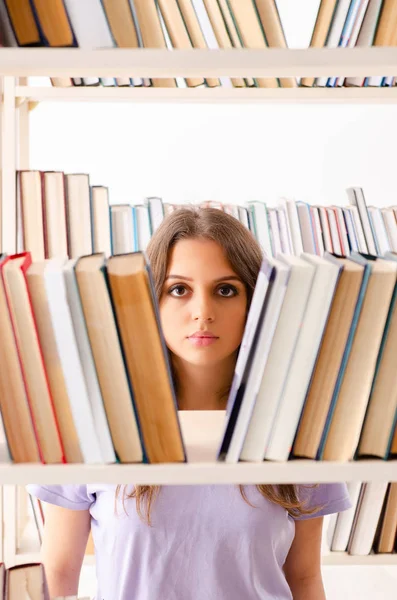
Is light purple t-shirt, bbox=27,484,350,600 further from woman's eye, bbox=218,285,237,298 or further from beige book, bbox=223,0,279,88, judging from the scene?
beige book, bbox=223,0,279,88

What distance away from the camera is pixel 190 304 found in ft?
3.78

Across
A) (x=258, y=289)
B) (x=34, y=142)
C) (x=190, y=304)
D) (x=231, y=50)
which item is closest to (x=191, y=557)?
(x=190, y=304)

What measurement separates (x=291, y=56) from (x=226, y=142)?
1.90m

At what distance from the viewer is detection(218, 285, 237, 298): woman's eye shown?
1.18 meters

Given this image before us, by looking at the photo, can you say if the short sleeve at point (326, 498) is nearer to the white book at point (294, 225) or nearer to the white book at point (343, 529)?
the white book at point (343, 529)

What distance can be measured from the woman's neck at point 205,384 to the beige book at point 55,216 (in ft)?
1.57

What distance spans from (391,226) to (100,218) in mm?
759

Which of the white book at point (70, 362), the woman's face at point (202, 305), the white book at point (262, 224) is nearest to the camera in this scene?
the white book at point (70, 362)

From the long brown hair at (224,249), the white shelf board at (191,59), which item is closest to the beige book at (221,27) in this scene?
the long brown hair at (224,249)

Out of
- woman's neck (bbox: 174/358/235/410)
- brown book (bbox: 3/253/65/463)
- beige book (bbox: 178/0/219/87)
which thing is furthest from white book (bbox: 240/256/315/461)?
beige book (bbox: 178/0/219/87)

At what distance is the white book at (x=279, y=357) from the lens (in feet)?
2.48

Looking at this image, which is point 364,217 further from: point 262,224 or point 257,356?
point 257,356

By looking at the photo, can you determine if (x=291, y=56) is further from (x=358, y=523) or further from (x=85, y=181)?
(x=358, y=523)

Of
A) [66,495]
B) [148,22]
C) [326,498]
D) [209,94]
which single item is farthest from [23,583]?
[209,94]
